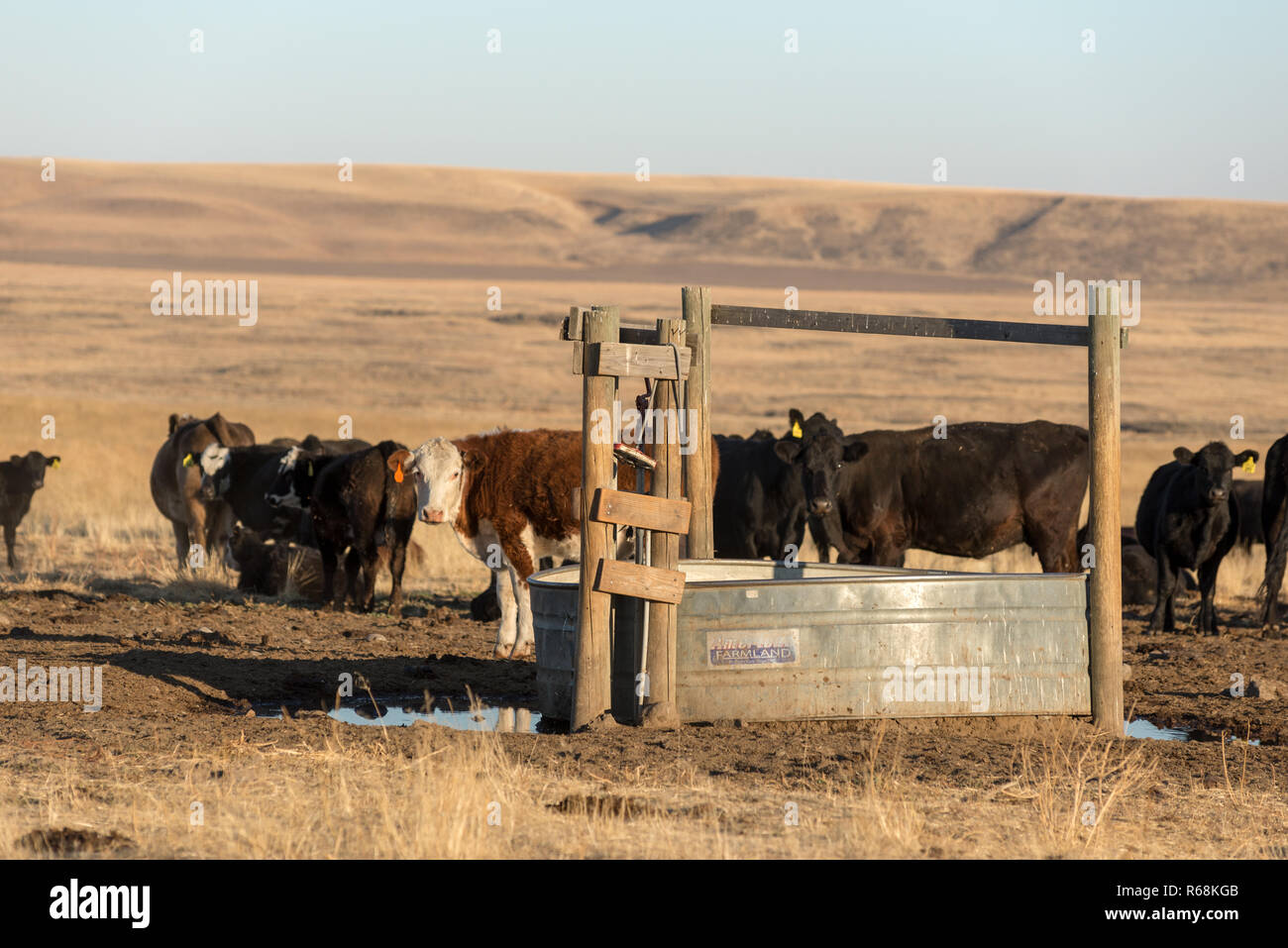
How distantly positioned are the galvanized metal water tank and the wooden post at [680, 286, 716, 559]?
5.28 feet

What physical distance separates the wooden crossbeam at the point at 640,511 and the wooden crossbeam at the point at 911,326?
123cm

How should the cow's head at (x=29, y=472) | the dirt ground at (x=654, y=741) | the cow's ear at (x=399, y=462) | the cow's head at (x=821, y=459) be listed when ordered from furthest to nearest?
the cow's head at (x=29, y=472), the cow's head at (x=821, y=459), the cow's ear at (x=399, y=462), the dirt ground at (x=654, y=741)

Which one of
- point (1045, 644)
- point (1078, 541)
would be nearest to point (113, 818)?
point (1045, 644)

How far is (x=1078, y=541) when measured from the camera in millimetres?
16594

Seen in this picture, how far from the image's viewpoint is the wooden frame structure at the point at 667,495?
905cm

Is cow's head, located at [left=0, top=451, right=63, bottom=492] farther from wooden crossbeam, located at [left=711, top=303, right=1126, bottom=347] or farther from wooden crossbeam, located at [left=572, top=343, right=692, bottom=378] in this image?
wooden crossbeam, located at [left=572, top=343, right=692, bottom=378]

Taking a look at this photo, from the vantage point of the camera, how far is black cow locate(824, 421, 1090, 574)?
15547mm

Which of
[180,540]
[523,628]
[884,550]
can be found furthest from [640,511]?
[180,540]

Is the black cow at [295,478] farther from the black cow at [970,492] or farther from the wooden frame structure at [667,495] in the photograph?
the wooden frame structure at [667,495]

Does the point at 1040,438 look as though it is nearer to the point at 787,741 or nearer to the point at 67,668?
the point at 787,741

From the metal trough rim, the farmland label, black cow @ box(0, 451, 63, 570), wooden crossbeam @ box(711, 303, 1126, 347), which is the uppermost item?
wooden crossbeam @ box(711, 303, 1126, 347)

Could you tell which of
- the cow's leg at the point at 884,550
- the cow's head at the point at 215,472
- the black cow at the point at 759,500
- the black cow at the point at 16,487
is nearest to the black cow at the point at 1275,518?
the cow's leg at the point at 884,550

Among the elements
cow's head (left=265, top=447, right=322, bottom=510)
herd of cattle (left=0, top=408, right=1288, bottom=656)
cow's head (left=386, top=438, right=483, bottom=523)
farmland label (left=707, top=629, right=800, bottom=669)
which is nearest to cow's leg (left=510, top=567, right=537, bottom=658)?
herd of cattle (left=0, top=408, right=1288, bottom=656)

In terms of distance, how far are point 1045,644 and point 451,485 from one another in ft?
16.9
